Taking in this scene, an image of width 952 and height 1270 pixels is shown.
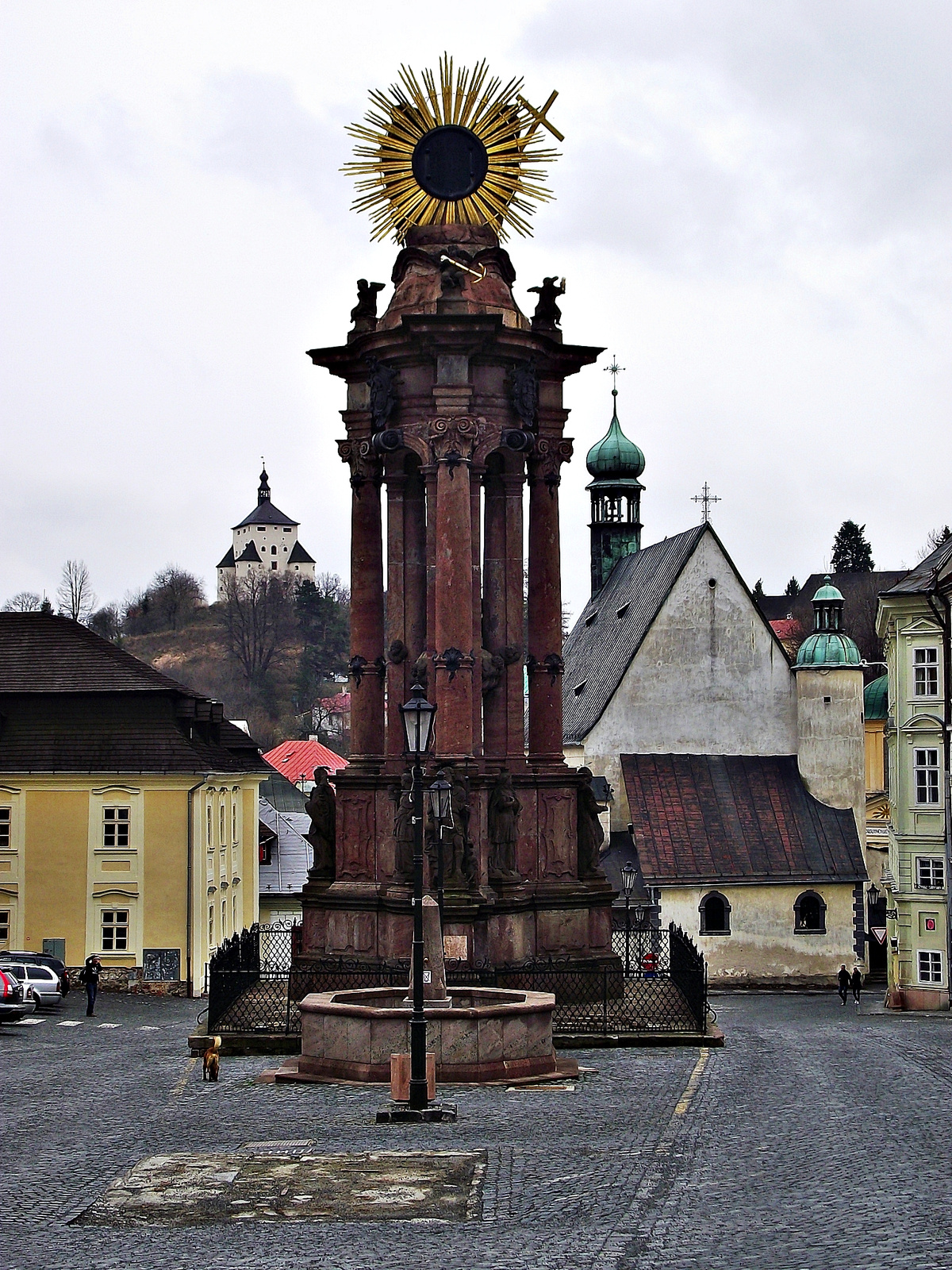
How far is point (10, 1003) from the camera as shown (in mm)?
31859

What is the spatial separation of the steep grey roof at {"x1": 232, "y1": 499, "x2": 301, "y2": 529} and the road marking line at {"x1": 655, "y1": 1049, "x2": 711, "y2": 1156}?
171 meters

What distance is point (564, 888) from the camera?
26094mm

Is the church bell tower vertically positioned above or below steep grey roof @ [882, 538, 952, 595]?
above

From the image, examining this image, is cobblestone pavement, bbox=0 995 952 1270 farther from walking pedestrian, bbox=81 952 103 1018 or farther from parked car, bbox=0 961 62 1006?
parked car, bbox=0 961 62 1006

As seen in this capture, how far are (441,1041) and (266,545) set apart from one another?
573 feet

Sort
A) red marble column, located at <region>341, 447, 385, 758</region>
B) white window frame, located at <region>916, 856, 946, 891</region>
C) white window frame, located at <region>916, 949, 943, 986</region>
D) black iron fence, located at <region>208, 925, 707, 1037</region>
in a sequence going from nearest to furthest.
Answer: black iron fence, located at <region>208, 925, 707, 1037</region> < red marble column, located at <region>341, 447, 385, 758</region> < white window frame, located at <region>916, 949, 943, 986</region> < white window frame, located at <region>916, 856, 946, 891</region>

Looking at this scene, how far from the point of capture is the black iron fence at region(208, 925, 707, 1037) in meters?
Answer: 23.4

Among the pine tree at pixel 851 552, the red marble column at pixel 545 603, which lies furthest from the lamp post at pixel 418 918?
the pine tree at pixel 851 552

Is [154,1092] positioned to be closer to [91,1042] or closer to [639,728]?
[91,1042]

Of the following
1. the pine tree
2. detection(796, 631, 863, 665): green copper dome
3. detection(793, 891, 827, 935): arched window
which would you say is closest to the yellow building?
detection(793, 891, 827, 935): arched window

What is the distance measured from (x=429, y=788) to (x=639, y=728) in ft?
123

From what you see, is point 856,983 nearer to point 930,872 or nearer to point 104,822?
point 930,872

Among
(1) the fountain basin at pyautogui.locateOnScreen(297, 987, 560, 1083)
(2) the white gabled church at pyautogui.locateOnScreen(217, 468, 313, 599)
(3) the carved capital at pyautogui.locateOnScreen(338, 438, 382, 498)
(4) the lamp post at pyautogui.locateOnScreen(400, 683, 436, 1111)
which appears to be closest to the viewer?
(4) the lamp post at pyautogui.locateOnScreen(400, 683, 436, 1111)

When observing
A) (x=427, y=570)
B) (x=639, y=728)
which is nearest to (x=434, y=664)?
(x=427, y=570)
